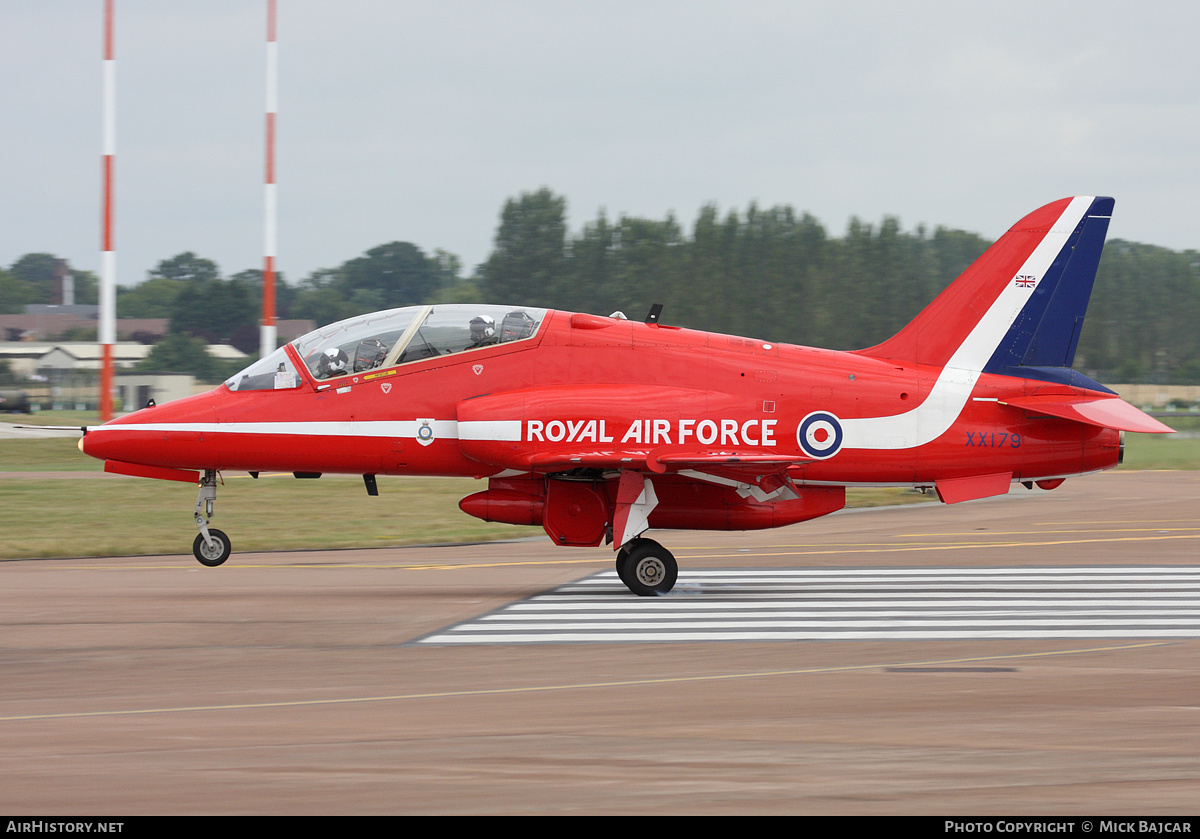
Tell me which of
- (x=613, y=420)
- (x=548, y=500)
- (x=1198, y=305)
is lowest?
(x=548, y=500)

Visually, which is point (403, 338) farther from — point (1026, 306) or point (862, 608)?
point (1026, 306)

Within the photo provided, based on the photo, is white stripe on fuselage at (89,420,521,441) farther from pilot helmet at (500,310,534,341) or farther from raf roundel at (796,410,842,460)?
raf roundel at (796,410,842,460)

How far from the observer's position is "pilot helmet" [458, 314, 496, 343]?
13.2 m

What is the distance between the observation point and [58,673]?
28.6 feet

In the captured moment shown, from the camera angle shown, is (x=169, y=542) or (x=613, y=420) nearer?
(x=613, y=420)

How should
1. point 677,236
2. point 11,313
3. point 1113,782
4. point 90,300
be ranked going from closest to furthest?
point 1113,782, point 677,236, point 11,313, point 90,300

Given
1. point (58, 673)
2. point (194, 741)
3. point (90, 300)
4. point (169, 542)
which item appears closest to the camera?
point (194, 741)

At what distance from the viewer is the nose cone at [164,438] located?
13.0 metres

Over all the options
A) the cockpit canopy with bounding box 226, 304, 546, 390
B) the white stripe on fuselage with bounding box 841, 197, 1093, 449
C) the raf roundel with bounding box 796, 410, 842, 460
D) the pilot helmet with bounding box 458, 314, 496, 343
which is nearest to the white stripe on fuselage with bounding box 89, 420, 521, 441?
the cockpit canopy with bounding box 226, 304, 546, 390

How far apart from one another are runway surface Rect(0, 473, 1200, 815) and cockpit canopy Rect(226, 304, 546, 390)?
8.43ft

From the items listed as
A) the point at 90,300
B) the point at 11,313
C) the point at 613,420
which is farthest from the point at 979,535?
the point at 90,300

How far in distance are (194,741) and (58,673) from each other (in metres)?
2.72

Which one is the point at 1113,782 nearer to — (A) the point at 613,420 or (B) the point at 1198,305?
(A) the point at 613,420

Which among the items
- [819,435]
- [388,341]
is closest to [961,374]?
[819,435]
